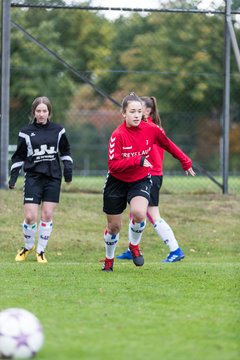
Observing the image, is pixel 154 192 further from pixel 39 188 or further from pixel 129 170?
pixel 129 170

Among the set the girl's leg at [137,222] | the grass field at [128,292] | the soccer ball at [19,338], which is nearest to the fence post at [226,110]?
the grass field at [128,292]

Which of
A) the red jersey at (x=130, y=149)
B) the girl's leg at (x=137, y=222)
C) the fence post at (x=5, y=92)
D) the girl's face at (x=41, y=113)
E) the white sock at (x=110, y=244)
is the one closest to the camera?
the red jersey at (x=130, y=149)

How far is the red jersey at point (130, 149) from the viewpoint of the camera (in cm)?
924

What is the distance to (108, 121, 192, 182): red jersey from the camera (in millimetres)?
9236

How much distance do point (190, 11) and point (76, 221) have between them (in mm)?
4330

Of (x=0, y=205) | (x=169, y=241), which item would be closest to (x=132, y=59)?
(x=0, y=205)

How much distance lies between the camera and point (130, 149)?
938 centimetres

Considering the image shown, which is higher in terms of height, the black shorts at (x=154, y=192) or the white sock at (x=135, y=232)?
the black shorts at (x=154, y=192)

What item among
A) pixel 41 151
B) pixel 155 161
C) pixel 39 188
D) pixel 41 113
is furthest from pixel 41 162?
pixel 155 161

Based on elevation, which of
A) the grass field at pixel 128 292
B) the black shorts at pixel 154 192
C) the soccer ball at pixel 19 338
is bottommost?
the grass field at pixel 128 292

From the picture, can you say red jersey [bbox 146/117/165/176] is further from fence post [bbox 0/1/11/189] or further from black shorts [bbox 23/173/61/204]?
fence post [bbox 0/1/11/189]

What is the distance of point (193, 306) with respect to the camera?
7309 millimetres

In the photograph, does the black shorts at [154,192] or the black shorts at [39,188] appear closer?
the black shorts at [39,188]

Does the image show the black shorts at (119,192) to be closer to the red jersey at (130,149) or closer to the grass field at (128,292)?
the red jersey at (130,149)
